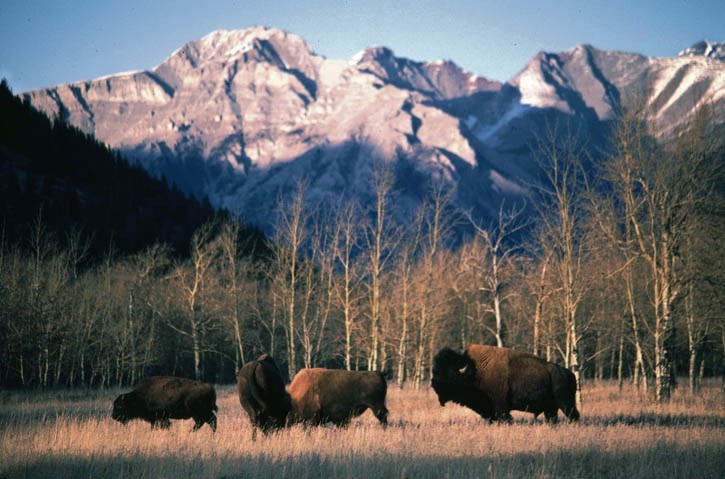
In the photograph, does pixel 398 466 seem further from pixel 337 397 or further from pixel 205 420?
pixel 205 420

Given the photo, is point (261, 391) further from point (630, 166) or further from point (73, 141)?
point (73, 141)

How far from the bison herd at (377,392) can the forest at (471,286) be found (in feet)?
20.3

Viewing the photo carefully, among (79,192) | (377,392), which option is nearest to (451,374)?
(377,392)

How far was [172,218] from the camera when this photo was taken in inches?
5157

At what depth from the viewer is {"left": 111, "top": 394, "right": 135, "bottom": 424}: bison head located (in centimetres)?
1563

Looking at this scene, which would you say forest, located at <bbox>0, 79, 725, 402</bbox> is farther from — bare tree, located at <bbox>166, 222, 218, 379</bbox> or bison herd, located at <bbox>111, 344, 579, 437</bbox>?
bison herd, located at <bbox>111, 344, 579, 437</bbox>

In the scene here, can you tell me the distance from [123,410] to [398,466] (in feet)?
29.8

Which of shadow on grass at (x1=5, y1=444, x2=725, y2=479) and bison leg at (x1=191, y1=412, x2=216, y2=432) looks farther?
bison leg at (x1=191, y1=412, x2=216, y2=432)

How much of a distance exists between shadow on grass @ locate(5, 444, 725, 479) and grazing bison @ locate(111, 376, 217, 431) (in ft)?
15.7

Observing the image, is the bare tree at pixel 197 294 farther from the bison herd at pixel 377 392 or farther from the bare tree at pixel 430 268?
the bison herd at pixel 377 392

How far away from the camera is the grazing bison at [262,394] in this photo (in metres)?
13.9

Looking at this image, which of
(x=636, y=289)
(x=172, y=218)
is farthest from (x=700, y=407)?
(x=172, y=218)

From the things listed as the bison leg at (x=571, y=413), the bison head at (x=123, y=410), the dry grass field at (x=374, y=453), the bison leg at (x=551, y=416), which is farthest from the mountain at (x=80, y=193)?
the bison leg at (x=571, y=413)

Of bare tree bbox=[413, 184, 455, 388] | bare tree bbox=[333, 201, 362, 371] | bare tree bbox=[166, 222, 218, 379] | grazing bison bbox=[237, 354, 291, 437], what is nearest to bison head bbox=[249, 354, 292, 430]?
grazing bison bbox=[237, 354, 291, 437]
